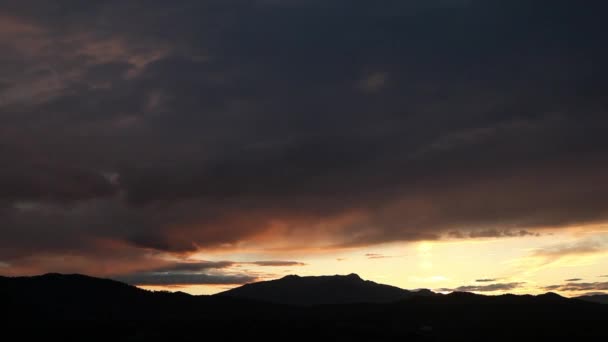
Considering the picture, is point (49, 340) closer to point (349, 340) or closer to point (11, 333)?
point (11, 333)

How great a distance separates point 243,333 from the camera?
185 m

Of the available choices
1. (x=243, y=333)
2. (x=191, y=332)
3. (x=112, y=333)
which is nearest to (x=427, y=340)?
(x=243, y=333)

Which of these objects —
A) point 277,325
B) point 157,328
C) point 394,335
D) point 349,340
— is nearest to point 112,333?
point 157,328

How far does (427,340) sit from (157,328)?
82.0 meters

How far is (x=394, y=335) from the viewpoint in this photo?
19825cm

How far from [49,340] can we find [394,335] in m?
104

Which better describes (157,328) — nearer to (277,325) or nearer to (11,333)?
(277,325)

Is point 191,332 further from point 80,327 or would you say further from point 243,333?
point 80,327

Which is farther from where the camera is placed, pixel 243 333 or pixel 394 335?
pixel 394 335

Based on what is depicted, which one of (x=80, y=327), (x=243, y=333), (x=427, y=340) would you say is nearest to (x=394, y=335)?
(x=427, y=340)

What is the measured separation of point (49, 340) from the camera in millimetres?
181500

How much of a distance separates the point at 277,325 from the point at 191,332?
27.5m

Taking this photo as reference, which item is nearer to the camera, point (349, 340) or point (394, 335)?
point (349, 340)

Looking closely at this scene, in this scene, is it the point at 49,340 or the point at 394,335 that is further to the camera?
the point at 394,335
